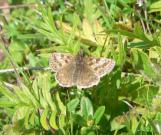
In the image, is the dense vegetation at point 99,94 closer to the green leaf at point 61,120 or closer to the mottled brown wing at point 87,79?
the green leaf at point 61,120

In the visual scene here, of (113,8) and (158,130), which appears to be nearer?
(158,130)

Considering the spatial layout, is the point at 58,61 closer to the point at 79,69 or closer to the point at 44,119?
the point at 79,69

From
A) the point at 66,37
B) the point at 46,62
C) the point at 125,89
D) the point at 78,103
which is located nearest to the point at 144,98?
the point at 125,89

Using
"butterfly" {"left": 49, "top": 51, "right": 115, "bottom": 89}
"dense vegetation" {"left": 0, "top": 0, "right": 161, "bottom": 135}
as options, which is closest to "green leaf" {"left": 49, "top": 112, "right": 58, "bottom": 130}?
"dense vegetation" {"left": 0, "top": 0, "right": 161, "bottom": 135}

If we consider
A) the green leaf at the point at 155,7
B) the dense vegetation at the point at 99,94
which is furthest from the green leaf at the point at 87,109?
the green leaf at the point at 155,7

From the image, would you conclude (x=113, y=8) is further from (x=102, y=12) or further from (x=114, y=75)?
(x=114, y=75)

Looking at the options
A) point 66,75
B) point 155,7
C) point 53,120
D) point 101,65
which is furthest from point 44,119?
point 155,7

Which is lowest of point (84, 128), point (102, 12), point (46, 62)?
point (84, 128)
